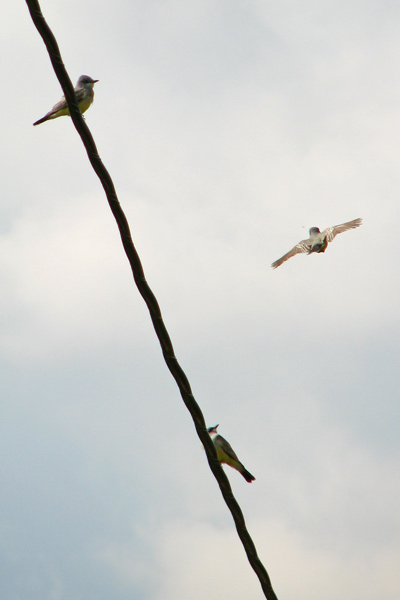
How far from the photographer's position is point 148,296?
506 centimetres

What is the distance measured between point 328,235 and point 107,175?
48.3 feet

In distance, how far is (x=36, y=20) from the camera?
14.3 feet

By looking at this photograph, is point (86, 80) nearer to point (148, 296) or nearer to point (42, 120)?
point (42, 120)

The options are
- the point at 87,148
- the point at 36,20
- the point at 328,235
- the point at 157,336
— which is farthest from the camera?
the point at 328,235

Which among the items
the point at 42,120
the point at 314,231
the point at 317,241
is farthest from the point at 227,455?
the point at 314,231

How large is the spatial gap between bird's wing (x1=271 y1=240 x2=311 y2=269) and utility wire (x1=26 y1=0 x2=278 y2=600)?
14.1 metres

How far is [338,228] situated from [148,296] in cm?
1476

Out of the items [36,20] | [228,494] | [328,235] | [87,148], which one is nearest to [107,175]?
[87,148]

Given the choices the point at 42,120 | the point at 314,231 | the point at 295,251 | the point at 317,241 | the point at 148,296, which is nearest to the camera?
the point at 148,296

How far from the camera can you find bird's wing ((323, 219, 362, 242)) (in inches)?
746

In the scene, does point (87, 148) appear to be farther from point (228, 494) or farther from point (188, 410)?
point (228, 494)

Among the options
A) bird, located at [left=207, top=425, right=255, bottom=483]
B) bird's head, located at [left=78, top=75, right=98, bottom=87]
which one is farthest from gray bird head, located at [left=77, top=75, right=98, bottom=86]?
bird, located at [left=207, top=425, right=255, bottom=483]

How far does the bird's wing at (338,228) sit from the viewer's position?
18.9 metres

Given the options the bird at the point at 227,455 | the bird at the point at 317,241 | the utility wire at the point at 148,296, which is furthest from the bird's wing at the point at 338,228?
the utility wire at the point at 148,296
